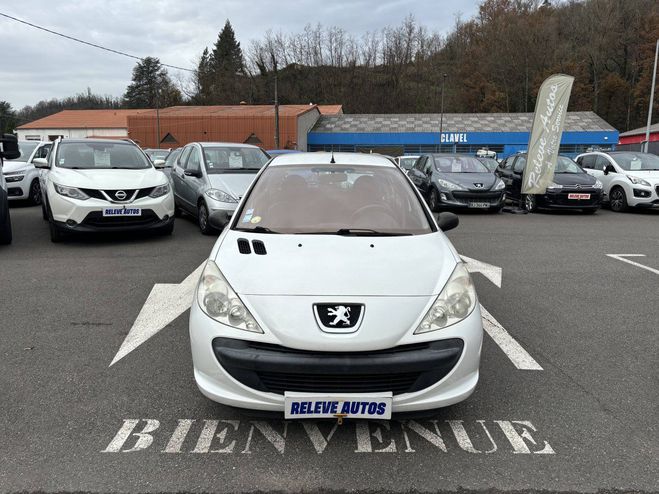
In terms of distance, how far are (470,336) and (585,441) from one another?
88 cm

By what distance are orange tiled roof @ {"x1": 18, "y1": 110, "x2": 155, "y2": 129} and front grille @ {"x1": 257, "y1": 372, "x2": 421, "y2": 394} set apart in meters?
83.0

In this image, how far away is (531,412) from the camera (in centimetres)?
310

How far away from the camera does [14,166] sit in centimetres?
1256

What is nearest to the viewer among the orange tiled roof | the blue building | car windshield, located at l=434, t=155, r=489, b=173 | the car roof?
the car roof

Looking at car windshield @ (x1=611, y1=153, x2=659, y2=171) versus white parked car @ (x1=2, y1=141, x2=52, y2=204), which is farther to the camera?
car windshield @ (x1=611, y1=153, x2=659, y2=171)

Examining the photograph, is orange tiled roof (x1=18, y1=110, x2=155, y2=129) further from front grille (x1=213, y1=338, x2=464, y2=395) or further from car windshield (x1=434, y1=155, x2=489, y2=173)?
front grille (x1=213, y1=338, x2=464, y2=395)

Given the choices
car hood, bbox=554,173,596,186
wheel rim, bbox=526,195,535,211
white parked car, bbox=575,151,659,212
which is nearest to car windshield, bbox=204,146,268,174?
wheel rim, bbox=526,195,535,211

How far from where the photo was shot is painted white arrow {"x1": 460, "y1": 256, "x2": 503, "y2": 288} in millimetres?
6305

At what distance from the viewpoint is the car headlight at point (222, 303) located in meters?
2.66

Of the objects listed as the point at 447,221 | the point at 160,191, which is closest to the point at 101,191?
the point at 160,191

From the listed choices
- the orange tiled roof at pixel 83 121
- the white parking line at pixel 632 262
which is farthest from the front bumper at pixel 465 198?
the orange tiled roof at pixel 83 121

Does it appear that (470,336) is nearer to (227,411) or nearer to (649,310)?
(227,411)

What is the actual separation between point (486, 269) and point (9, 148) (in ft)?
25.8

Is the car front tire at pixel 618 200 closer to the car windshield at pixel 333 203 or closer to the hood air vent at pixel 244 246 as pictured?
the car windshield at pixel 333 203
